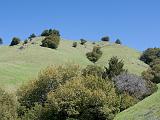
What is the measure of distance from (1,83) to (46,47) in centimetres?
4322

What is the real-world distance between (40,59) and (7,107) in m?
49.6

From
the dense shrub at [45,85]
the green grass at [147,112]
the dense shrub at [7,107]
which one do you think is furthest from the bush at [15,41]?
the green grass at [147,112]

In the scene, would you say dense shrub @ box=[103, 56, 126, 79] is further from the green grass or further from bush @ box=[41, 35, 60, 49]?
bush @ box=[41, 35, 60, 49]

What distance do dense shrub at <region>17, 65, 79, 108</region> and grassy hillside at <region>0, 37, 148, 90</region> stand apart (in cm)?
1050

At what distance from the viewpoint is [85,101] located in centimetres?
5781

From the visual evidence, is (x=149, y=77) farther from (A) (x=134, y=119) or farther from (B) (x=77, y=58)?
(A) (x=134, y=119)

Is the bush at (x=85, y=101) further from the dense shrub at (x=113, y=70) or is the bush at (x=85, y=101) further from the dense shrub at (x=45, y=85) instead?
the dense shrub at (x=113, y=70)

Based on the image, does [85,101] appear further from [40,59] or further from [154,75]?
[40,59]

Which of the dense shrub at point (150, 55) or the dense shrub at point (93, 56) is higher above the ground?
the dense shrub at point (150, 55)

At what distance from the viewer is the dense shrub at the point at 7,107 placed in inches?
2357

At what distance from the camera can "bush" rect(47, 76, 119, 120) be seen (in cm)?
5706

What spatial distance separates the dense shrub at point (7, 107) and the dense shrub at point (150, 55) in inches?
2824

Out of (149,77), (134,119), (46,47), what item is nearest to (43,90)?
(149,77)

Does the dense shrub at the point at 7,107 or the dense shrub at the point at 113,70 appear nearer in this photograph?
the dense shrub at the point at 7,107
